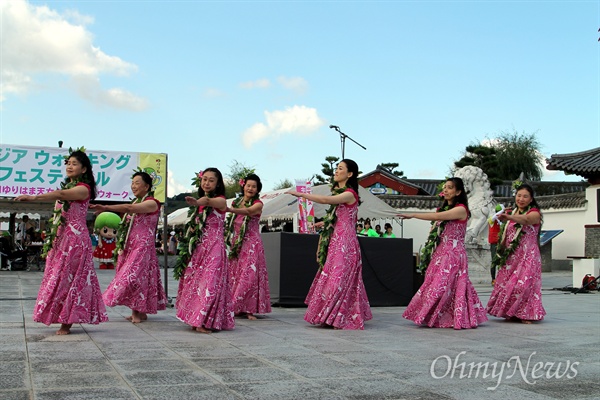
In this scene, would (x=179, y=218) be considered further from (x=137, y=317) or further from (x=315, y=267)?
(x=137, y=317)

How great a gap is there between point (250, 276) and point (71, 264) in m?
2.39

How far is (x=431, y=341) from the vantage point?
6352 millimetres

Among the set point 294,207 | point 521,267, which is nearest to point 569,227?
point 294,207

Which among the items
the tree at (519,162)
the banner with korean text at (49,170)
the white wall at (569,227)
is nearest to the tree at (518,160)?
the tree at (519,162)

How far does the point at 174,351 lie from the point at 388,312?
4677mm

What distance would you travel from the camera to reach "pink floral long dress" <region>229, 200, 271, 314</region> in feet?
26.3

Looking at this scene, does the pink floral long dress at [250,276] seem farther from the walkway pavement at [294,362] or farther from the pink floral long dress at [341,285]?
the pink floral long dress at [341,285]

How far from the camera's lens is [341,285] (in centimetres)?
711

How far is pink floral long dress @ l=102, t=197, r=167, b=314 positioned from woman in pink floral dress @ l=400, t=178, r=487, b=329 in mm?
2649

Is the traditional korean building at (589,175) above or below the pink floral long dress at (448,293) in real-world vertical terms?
above

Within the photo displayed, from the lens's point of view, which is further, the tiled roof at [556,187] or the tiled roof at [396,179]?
the tiled roof at [396,179]

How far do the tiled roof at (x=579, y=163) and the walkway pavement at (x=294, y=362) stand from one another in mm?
13563

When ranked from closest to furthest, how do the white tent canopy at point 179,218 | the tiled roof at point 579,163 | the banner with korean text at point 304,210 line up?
the banner with korean text at point 304,210, the tiled roof at point 579,163, the white tent canopy at point 179,218

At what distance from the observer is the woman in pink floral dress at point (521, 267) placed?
807cm
